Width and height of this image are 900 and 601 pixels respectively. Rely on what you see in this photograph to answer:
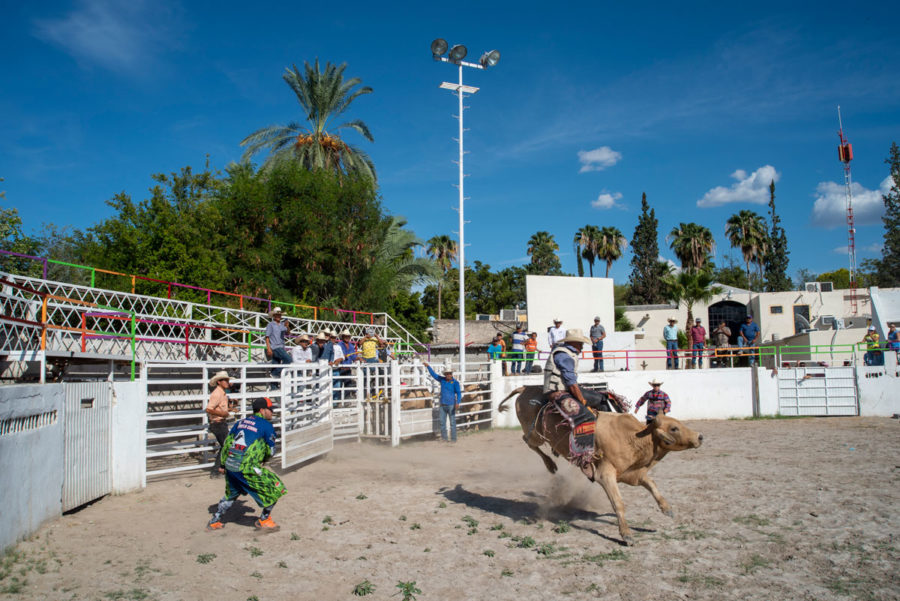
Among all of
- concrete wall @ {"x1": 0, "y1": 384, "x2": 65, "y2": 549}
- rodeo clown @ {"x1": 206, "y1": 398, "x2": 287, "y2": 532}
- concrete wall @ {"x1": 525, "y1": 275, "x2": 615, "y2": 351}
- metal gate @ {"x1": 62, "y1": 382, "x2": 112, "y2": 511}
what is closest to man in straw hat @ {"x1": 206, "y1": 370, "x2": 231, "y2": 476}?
metal gate @ {"x1": 62, "y1": 382, "x2": 112, "y2": 511}

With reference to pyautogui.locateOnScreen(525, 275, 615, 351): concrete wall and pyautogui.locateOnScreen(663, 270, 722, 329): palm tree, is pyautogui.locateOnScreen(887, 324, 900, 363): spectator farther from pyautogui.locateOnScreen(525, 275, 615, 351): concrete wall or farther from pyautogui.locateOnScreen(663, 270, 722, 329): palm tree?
pyautogui.locateOnScreen(525, 275, 615, 351): concrete wall

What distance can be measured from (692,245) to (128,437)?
50261 mm

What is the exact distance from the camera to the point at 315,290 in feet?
100

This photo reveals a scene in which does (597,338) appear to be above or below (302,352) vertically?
above

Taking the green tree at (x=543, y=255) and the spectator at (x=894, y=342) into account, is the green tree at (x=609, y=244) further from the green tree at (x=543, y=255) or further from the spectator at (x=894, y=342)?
the spectator at (x=894, y=342)

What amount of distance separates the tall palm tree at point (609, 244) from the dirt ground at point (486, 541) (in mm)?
45993

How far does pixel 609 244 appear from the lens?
56125 mm

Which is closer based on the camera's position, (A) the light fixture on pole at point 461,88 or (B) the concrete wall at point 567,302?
(A) the light fixture on pole at point 461,88

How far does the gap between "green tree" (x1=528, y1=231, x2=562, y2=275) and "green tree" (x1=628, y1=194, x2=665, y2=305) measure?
7.11 m

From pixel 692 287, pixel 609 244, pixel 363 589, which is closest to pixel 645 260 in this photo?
pixel 609 244

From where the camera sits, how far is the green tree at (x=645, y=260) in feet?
189

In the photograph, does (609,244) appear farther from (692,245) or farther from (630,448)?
(630,448)

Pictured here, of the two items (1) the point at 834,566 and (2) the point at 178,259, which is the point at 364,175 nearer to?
(2) the point at 178,259

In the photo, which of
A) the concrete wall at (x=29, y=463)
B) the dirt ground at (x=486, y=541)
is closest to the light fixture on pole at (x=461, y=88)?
the dirt ground at (x=486, y=541)
